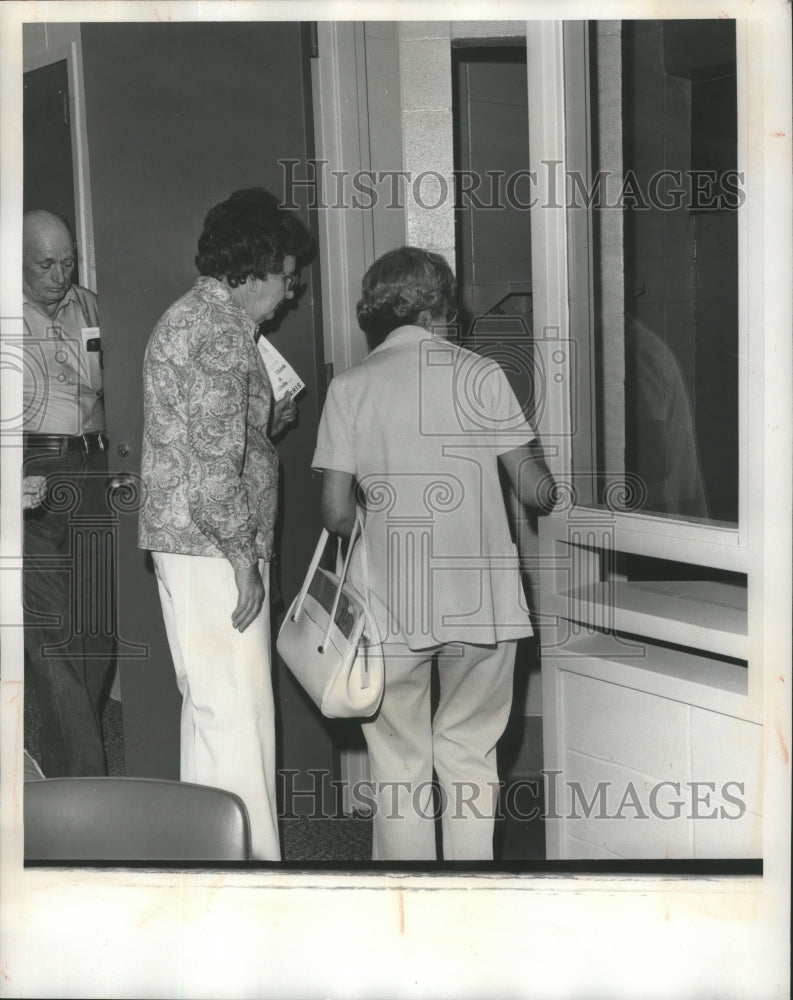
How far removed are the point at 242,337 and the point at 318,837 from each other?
122 centimetres

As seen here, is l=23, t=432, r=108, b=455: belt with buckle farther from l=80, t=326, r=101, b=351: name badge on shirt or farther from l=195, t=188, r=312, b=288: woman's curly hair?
l=195, t=188, r=312, b=288: woman's curly hair

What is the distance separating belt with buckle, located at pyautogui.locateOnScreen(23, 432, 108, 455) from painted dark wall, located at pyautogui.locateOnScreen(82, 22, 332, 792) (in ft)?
0.12

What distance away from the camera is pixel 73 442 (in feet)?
8.31

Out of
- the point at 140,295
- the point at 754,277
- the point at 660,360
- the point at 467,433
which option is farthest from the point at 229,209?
the point at 754,277

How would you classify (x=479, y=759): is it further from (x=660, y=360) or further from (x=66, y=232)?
(x=66, y=232)

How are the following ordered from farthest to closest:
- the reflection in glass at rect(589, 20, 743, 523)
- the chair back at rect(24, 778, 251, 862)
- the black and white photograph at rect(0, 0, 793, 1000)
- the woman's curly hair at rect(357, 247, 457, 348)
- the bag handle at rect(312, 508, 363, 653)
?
the woman's curly hair at rect(357, 247, 457, 348)
the bag handle at rect(312, 508, 363, 653)
the reflection in glass at rect(589, 20, 743, 523)
the black and white photograph at rect(0, 0, 793, 1000)
the chair back at rect(24, 778, 251, 862)

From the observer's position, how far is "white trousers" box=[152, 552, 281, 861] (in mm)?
2352

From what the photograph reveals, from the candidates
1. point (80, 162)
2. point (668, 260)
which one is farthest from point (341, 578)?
point (80, 162)

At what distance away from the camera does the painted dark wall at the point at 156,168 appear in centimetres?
260

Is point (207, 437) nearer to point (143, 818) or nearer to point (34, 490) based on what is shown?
point (34, 490)

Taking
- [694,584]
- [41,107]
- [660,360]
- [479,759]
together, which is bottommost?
[479,759]

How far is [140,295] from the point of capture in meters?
2.66

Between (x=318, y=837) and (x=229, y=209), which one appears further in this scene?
(x=318, y=837)

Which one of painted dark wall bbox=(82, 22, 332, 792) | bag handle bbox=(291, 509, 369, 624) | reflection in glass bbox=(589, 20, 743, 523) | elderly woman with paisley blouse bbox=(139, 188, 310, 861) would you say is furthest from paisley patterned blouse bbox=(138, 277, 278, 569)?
reflection in glass bbox=(589, 20, 743, 523)
